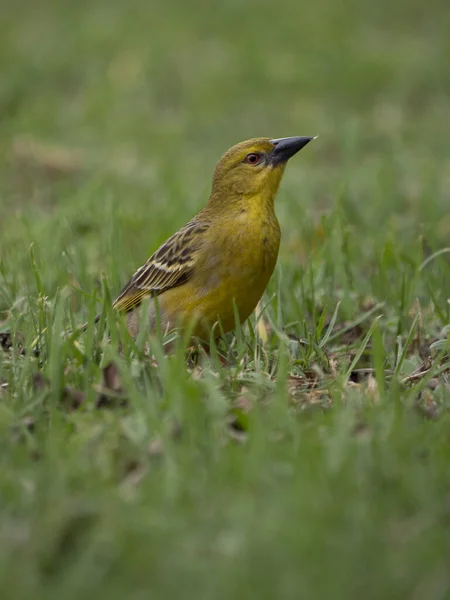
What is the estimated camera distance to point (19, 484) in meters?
3.40

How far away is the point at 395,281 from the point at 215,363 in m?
1.96

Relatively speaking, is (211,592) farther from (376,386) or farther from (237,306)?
(237,306)

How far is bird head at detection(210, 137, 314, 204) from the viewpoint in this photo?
5754 mm

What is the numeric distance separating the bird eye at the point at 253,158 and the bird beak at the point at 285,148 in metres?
0.07

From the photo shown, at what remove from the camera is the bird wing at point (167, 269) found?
5.49 m

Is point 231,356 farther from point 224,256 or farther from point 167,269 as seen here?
point 167,269

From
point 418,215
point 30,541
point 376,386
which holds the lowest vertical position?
point 418,215

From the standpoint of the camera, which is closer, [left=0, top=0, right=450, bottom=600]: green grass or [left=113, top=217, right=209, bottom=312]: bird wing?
[left=0, top=0, right=450, bottom=600]: green grass

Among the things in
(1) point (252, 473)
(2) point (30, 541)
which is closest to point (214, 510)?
(1) point (252, 473)

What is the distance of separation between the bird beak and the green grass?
27.9 inches

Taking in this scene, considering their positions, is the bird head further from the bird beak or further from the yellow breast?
the yellow breast

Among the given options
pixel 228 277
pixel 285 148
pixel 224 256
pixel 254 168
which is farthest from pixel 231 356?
pixel 285 148

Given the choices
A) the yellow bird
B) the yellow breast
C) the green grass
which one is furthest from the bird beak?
the green grass

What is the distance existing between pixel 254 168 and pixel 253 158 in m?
0.07
